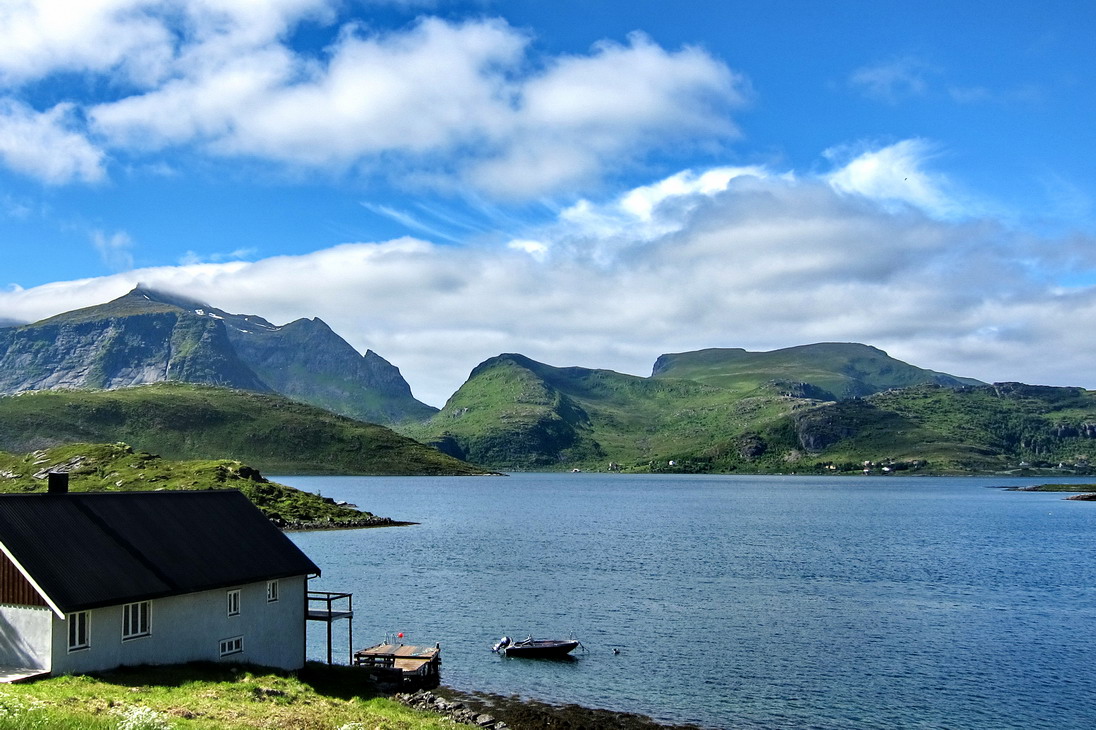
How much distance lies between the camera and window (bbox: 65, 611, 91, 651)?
36438 millimetres

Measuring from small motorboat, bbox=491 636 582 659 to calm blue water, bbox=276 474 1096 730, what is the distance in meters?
0.90

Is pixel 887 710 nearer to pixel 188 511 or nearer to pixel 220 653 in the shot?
pixel 220 653

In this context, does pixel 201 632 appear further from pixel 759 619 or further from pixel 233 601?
pixel 759 619

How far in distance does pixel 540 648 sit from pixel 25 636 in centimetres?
3504

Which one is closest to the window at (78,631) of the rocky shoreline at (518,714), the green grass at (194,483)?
the rocky shoreline at (518,714)

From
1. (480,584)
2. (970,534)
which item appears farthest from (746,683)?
(970,534)

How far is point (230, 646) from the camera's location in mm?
44375

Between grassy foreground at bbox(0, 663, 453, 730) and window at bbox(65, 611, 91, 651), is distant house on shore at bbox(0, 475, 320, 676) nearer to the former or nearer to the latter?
window at bbox(65, 611, 91, 651)

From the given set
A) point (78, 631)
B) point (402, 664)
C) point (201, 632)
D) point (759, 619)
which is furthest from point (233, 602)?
point (759, 619)

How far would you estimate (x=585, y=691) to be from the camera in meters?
54.1

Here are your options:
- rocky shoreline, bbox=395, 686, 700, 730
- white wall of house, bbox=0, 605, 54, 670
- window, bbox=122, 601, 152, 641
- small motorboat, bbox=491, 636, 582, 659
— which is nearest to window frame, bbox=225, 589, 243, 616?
window, bbox=122, 601, 152, 641

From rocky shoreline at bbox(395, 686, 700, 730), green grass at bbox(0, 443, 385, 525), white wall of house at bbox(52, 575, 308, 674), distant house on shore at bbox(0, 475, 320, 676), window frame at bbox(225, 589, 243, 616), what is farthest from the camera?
green grass at bbox(0, 443, 385, 525)

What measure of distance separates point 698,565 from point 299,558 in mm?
70109

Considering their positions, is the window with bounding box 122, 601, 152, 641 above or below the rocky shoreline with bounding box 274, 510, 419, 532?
above
